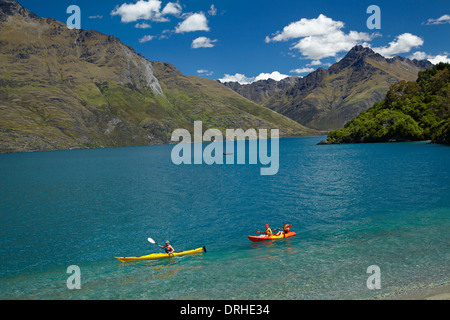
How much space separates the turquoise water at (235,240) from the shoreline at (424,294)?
0.60 m

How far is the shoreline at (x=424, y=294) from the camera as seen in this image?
1923 cm

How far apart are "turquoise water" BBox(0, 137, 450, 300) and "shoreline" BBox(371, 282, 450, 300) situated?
0.60 m

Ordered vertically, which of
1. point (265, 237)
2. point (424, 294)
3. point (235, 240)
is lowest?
point (235, 240)

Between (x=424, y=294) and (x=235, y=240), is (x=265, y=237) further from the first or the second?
(x=424, y=294)

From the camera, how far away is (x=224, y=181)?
87.6m

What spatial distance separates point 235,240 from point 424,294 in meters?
21.2

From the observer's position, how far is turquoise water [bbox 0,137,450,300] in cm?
2405

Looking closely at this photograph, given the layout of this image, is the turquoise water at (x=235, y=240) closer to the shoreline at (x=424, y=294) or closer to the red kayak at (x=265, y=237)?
the shoreline at (x=424, y=294)

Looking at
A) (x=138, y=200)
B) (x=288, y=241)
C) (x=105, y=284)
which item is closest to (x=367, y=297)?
(x=288, y=241)

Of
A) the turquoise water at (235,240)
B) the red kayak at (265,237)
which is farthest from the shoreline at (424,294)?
the red kayak at (265,237)

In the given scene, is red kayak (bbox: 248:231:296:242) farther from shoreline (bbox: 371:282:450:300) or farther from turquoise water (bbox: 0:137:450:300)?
shoreline (bbox: 371:282:450:300)

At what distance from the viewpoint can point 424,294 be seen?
1983 centimetres

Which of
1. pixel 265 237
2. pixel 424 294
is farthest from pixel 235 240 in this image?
pixel 424 294
